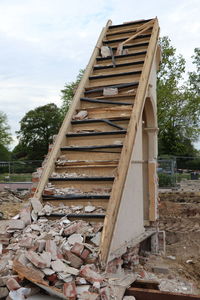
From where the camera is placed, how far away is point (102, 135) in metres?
5.83

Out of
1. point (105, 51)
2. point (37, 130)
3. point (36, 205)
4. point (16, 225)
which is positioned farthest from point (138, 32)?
point (37, 130)

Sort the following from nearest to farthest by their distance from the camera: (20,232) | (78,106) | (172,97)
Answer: (20,232)
(78,106)
(172,97)

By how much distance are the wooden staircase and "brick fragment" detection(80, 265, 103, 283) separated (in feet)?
1.56

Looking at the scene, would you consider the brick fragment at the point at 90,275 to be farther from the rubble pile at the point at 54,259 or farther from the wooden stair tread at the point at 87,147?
the wooden stair tread at the point at 87,147

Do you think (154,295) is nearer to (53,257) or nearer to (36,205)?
(53,257)

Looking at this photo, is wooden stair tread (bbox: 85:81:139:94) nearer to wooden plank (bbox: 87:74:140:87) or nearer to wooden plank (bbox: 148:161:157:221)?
wooden plank (bbox: 87:74:140:87)

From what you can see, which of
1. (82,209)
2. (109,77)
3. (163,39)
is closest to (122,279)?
(82,209)

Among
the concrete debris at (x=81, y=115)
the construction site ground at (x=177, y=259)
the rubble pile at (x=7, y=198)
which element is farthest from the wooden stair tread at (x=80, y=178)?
the rubble pile at (x=7, y=198)

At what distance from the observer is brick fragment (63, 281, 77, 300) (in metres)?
3.15

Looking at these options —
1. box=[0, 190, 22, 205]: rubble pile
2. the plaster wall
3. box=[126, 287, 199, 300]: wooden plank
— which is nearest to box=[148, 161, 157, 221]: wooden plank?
the plaster wall

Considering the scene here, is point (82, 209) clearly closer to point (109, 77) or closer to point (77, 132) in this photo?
point (77, 132)

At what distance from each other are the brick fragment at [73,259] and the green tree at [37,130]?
4433 centimetres

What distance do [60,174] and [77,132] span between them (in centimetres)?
99

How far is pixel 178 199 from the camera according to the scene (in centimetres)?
1728
